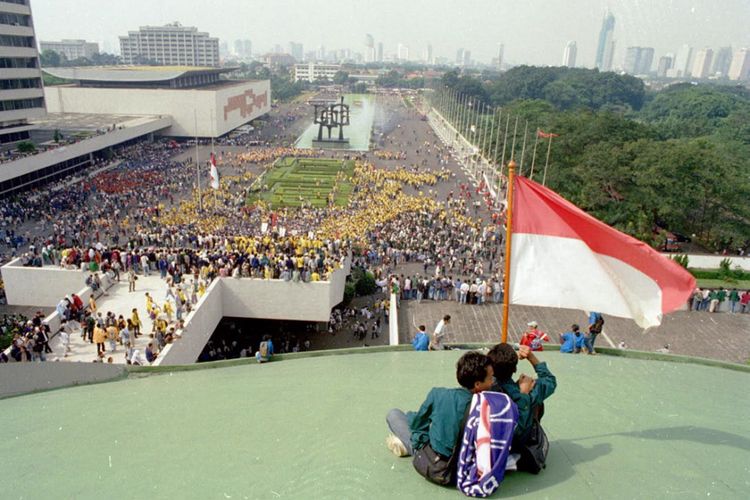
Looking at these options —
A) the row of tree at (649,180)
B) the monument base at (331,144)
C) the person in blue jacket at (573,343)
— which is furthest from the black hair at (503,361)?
the monument base at (331,144)

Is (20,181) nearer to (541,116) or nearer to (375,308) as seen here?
(375,308)

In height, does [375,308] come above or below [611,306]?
below

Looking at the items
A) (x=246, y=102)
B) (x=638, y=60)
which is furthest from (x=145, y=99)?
(x=638, y=60)

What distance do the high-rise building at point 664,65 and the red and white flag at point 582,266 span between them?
677 feet

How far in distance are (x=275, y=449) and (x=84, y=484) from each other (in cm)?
136

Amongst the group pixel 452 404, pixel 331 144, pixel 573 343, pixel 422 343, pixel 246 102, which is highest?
pixel 452 404

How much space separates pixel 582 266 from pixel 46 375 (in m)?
6.22

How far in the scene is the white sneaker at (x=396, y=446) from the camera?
401 cm

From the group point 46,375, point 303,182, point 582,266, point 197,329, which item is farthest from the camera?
point 303,182

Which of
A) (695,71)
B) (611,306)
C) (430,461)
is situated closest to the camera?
(430,461)

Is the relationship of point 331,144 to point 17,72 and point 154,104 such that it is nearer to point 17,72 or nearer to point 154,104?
point 154,104

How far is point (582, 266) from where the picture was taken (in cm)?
496

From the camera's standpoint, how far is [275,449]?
4.34m

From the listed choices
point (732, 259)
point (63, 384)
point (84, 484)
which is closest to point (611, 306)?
point (84, 484)
